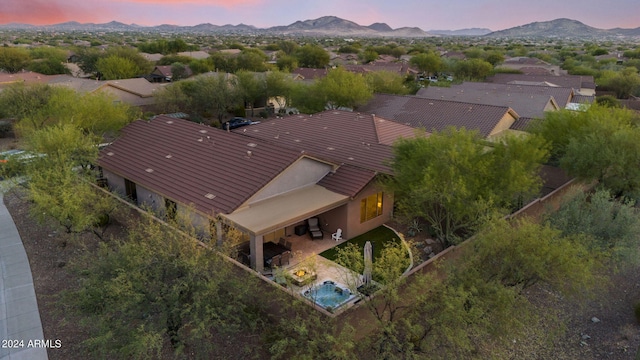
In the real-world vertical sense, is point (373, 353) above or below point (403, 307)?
below

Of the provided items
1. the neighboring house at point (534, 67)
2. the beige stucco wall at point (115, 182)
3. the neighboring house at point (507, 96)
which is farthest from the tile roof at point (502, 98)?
the beige stucco wall at point (115, 182)

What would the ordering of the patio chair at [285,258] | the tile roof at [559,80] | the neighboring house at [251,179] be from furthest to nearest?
the tile roof at [559,80]
the neighboring house at [251,179]
the patio chair at [285,258]

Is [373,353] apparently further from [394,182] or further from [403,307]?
[394,182]

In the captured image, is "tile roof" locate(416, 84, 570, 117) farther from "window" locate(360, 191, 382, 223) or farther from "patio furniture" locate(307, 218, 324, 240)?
"patio furniture" locate(307, 218, 324, 240)

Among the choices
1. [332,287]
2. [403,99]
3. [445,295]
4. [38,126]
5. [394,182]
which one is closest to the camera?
[445,295]

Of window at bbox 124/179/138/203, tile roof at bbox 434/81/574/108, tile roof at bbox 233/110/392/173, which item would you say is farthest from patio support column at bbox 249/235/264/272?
tile roof at bbox 434/81/574/108

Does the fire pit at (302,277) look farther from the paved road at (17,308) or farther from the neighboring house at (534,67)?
the neighboring house at (534,67)

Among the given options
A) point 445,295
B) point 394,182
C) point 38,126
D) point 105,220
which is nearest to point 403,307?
point 445,295

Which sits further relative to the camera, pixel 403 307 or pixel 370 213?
pixel 370 213
